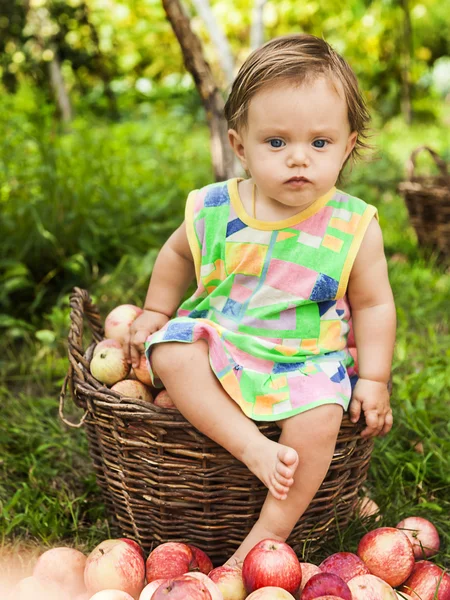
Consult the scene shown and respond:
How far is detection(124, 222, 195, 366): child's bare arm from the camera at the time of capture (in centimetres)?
217

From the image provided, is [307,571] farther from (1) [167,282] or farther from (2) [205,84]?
(2) [205,84]

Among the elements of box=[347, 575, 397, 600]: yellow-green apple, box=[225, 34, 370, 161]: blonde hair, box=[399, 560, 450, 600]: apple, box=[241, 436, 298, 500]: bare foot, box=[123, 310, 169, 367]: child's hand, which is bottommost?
box=[399, 560, 450, 600]: apple

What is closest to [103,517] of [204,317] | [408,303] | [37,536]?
[37,536]

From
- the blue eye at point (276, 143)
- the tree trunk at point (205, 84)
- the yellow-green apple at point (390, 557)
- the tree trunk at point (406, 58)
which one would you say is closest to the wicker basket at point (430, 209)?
the tree trunk at point (205, 84)

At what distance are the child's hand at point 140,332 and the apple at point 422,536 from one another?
85cm

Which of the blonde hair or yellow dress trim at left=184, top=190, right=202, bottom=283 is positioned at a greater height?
the blonde hair

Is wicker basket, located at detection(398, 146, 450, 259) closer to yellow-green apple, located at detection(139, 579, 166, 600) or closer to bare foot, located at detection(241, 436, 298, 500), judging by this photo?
bare foot, located at detection(241, 436, 298, 500)

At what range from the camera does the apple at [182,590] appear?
1.44 metres

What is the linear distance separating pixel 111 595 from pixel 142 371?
0.67 meters

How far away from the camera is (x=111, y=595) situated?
1.54m

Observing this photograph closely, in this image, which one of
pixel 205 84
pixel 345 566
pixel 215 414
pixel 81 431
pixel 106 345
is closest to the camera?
pixel 345 566

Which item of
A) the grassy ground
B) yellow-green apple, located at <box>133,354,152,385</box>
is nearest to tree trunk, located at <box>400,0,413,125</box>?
the grassy ground

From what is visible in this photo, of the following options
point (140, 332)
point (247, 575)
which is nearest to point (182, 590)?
point (247, 575)

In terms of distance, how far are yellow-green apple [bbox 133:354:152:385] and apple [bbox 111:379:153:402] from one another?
1.1 inches
